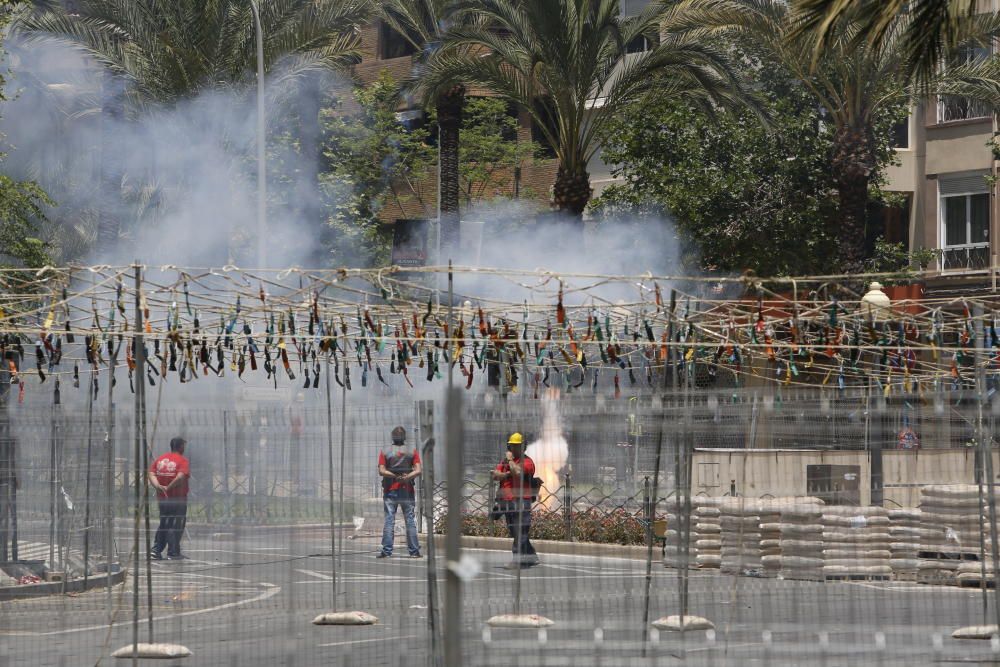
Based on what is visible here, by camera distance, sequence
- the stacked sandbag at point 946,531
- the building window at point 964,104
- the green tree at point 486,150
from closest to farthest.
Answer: the stacked sandbag at point 946,531
the building window at point 964,104
the green tree at point 486,150

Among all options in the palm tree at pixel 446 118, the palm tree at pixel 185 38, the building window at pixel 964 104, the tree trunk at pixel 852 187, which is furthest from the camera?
the palm tree at pixel 446 118

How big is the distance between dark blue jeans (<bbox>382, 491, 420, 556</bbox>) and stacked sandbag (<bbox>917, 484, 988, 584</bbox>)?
3458 mm

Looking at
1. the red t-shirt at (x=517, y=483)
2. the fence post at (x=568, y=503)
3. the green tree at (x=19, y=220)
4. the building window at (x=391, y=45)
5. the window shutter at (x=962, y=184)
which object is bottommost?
the fence post at (x=568, y=503)

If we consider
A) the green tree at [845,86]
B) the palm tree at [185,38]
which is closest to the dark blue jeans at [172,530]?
the green tree at [845,86]

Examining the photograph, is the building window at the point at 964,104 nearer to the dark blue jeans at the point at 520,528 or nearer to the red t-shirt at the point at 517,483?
the red t-shirt at the point at 517,483

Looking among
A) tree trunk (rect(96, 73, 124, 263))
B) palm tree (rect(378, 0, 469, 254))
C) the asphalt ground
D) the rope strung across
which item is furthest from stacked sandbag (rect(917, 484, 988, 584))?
tree trunk (rect(96, 73, 124, 263))

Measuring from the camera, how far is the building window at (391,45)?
46.4 meters

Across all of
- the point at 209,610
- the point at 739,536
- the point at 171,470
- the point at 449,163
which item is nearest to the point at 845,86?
the point at 449,163

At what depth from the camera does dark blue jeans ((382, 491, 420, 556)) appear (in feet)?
34.9

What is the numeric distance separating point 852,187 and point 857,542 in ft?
52.6

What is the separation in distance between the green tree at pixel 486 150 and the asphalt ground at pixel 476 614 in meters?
25.9

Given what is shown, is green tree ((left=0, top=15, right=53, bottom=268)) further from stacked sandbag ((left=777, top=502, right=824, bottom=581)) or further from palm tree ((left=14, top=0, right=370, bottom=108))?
stacked sandbag ((left=777, top=502, right=824, bottom=581))

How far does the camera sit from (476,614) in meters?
10.1

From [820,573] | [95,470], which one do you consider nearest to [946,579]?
[820,573]
